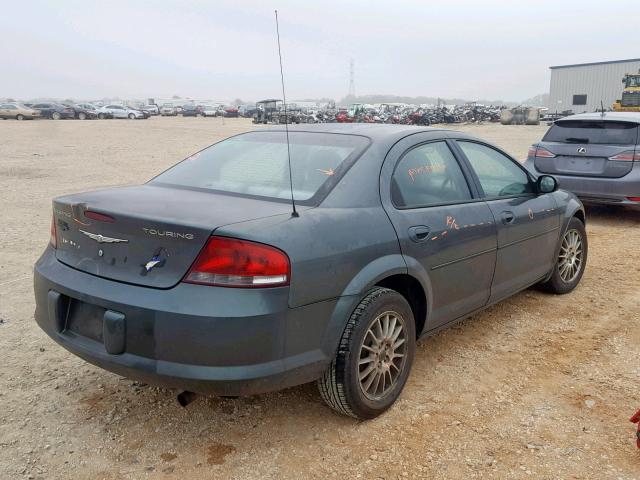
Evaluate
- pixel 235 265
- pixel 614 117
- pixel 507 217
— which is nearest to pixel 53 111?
pixel 614 117

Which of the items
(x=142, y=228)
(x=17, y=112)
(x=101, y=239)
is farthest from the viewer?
(x=17, y=112)

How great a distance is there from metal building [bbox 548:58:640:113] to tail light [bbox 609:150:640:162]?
57127 millimetres

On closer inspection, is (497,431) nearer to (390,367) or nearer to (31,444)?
(390,367)

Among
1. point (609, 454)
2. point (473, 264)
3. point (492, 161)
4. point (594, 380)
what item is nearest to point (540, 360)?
point (594, 380)

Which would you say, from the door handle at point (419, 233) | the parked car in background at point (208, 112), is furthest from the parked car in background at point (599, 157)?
the parked car in background at point (208, 112)

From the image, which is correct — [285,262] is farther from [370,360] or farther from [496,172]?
[496,172]

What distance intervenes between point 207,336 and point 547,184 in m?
3.05

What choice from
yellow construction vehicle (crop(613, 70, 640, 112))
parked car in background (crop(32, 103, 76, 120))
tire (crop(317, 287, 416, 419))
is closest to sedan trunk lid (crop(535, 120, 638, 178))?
tire (crop(317, 287, 416, 419))

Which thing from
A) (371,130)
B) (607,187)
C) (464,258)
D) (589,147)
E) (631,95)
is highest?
(631,95)

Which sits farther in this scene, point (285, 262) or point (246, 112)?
point (246, 112)

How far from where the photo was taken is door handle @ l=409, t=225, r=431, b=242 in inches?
127

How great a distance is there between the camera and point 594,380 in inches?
139

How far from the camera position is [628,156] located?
7527 mm

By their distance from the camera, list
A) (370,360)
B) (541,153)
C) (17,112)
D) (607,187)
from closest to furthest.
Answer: (370,360)
(607,187)
(541,153)
(17,112)
